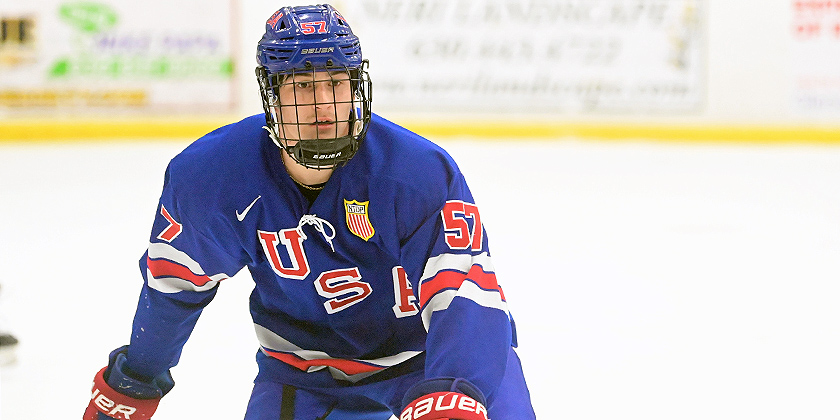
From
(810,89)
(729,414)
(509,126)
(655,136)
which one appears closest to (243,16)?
(509,126)

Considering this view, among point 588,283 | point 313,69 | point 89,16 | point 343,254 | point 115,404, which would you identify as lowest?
point 588,283

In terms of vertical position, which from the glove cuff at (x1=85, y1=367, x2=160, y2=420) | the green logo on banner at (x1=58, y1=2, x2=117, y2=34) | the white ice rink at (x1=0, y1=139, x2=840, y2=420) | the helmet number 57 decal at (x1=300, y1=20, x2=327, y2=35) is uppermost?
the green logo on banner at (x1=58, y1=2, x2=117, y2=34)

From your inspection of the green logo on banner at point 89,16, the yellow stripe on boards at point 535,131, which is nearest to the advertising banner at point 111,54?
the green logo on banner at point 89,16

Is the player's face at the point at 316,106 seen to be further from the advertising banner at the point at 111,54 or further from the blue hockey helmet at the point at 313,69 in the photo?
the advertising banner at the point at 111,54

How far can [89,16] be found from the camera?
6539 mm

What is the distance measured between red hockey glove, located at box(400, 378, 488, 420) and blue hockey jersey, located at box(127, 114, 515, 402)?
3cm

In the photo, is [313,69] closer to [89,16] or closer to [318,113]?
[318,113]

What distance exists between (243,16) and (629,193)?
288cm

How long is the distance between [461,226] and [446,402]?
298 mm

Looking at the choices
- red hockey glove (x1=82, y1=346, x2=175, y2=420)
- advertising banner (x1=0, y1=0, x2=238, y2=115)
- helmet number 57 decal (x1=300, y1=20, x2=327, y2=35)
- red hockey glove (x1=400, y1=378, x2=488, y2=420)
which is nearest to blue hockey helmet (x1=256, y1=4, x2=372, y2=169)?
helmet number 57 decal (x1=300, y1=20, x2=327, y2=35)

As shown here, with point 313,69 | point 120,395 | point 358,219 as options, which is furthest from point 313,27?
point 120,395

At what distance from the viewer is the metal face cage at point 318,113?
1584 millimetres

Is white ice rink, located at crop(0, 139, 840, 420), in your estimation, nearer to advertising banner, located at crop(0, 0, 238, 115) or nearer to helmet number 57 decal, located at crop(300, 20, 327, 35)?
advertising banner, located at crop(0, 0, 238, 115)

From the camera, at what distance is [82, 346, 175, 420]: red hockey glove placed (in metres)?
1.84
